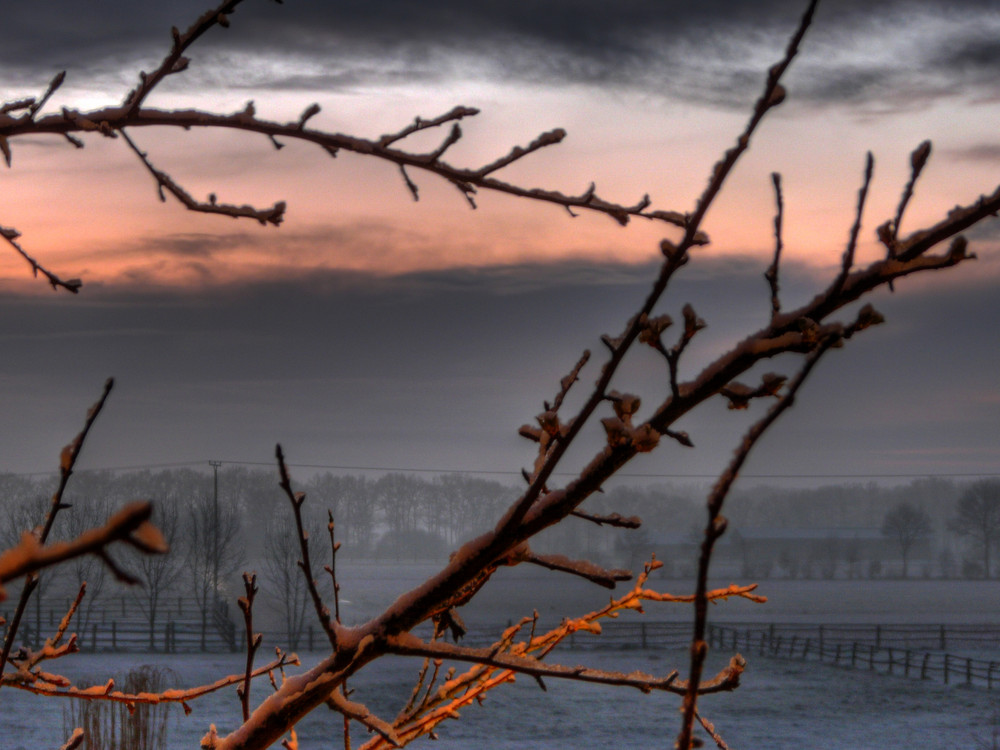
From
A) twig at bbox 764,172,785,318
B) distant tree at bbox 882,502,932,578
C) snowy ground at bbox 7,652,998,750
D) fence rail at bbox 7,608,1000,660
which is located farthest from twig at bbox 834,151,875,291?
distant tree at bbox 882,502,932,578

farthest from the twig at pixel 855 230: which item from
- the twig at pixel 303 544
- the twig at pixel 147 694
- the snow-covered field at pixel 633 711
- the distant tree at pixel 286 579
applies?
the distant tree at pixel 286 579

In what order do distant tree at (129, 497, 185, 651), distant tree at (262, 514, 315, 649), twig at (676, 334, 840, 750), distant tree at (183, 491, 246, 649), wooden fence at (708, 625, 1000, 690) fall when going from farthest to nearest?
distant tree at (183, 491, 246, 649) < distant tree at (262, 514, 315, 649) < distant tree at (129, 497, 185, 651) < wooden fence at (708, 625, 1000, 690) < twig at (676, 334, 840, 750)

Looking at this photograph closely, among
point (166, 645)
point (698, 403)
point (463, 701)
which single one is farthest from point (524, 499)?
point (166, 645)

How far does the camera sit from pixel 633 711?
3209 centimetres

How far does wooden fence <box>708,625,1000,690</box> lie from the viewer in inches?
1447

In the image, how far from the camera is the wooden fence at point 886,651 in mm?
36750

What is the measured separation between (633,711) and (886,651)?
23.9 metres

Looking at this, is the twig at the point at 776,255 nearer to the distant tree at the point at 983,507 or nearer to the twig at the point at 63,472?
the twig at the point at 63,472

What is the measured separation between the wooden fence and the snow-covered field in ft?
3.62

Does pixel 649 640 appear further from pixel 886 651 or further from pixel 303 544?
pixel 303 544

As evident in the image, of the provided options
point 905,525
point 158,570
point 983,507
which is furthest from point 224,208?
point 905,525

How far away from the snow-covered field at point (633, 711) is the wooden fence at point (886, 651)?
110cm

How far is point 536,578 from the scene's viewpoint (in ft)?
366

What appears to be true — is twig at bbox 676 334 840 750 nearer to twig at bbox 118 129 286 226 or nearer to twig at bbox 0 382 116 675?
twig at bbox 0 382 116 675
